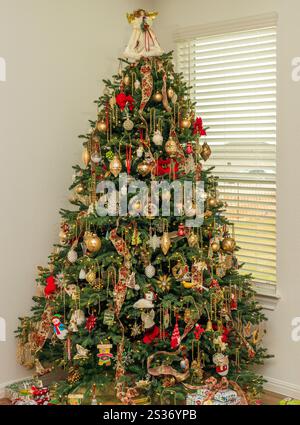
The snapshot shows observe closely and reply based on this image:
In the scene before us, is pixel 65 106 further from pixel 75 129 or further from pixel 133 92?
pixel 133 92

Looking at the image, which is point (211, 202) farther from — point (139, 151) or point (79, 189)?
point (79, 189)

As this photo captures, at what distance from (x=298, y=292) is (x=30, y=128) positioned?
6.02 feet

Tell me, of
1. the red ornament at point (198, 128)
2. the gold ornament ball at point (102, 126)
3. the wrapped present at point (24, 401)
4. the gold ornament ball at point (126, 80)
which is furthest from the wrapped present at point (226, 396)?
the gold ornament ball at point (126, 80)

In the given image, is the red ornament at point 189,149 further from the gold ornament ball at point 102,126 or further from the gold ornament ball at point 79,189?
the gold ornament ball at point 79,189

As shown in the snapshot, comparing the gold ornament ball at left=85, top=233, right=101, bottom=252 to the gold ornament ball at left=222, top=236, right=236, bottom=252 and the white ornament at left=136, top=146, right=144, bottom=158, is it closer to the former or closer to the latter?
the white ornament at left=136, top=146, right=144, bottom=158

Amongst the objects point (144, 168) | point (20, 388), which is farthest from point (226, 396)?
point (144, 168)

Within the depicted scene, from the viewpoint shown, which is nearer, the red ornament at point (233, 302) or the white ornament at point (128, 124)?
the white ornament at point (128, 124)

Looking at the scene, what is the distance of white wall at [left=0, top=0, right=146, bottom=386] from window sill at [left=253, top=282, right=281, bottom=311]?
129 centimetres

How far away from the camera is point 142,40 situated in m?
3.62

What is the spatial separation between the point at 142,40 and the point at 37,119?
0.79 meters

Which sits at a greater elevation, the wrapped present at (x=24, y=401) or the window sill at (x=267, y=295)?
the window sill at (x=267, y=295)

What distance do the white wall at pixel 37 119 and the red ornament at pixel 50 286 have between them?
10.6 inches

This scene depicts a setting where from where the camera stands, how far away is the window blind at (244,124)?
3912 mm
